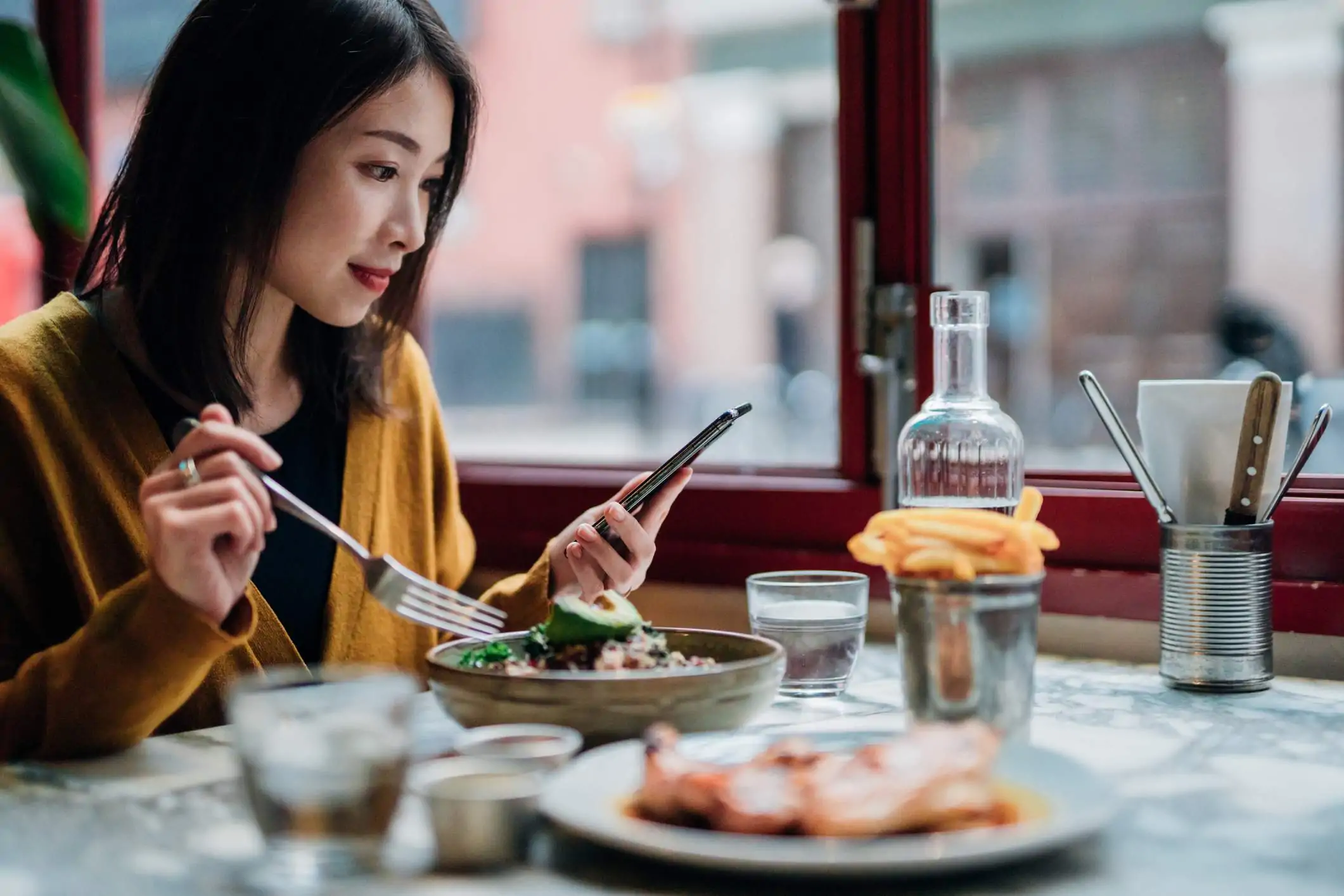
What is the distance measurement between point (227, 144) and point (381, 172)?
164mm

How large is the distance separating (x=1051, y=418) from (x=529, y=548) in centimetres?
1005

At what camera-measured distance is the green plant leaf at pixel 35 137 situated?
3.22ft

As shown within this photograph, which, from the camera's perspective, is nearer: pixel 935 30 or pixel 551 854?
pixel 551 854

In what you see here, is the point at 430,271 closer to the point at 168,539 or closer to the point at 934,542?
the point at 168,539

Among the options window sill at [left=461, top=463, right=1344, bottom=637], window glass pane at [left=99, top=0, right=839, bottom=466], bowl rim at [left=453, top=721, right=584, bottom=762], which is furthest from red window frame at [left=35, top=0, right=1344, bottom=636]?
window glass pane at [left=99, top=0, right=839, bottom=466]

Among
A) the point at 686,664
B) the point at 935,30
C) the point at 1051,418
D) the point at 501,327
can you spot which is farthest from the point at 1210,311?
the point at 686,664

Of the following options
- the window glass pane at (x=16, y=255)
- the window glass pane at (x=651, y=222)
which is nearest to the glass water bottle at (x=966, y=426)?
the window glass pane at (x=16, y=255)

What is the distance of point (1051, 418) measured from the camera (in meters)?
11.3

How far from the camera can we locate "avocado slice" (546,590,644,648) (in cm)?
97

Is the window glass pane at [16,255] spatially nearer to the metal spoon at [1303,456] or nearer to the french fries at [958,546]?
the french fries at [958,546]

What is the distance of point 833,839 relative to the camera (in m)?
0.65

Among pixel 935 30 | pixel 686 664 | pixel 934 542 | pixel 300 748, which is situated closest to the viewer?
pixel 300 748

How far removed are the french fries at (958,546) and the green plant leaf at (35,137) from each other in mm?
690

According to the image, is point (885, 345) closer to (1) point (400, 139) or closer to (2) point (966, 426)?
(2) point (966, 426)
